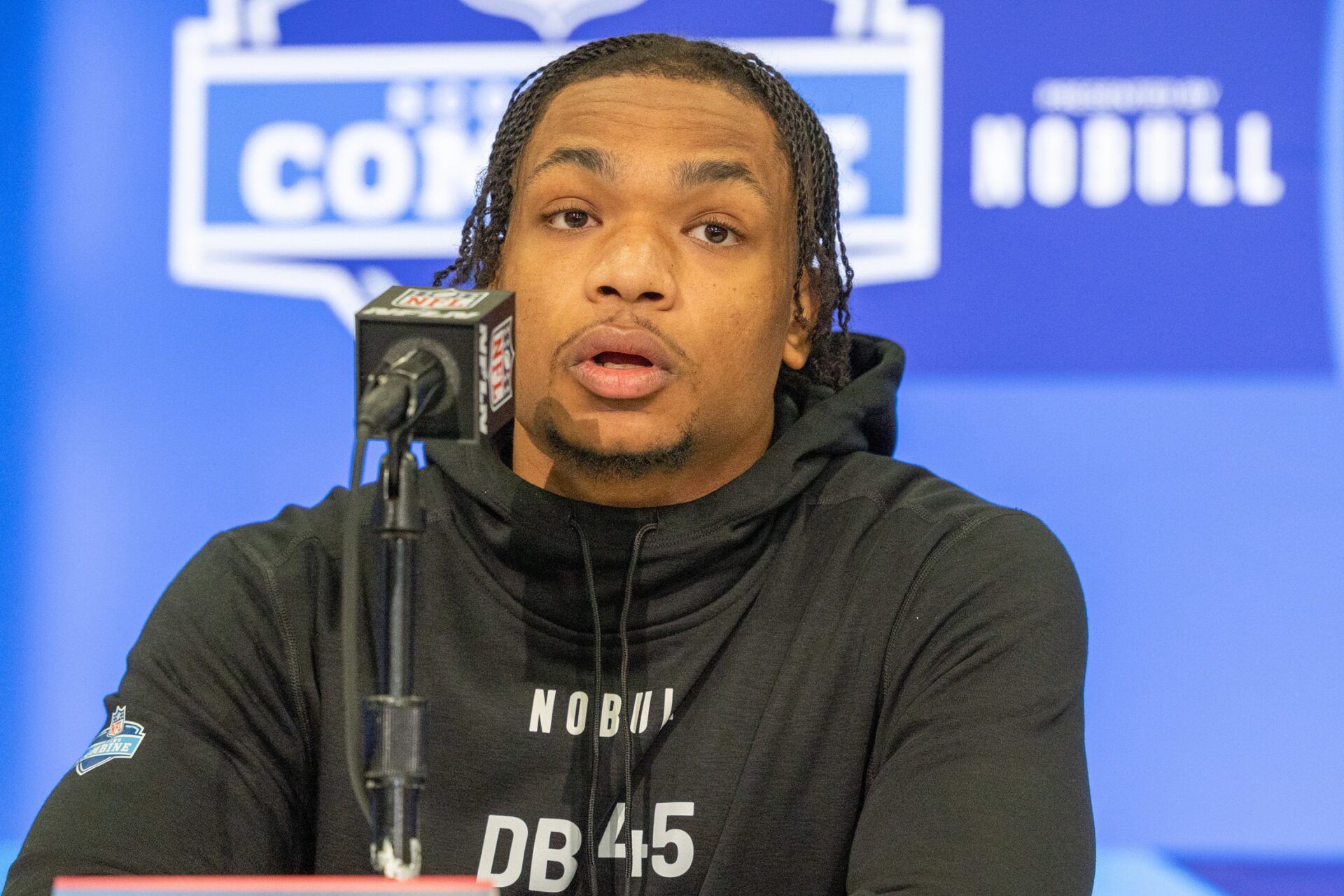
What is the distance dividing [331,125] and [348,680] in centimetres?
190

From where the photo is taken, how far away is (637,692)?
5.76ft

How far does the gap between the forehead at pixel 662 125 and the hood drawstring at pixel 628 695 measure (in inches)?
18.1

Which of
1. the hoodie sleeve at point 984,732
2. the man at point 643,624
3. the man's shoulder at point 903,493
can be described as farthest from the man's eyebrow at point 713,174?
the hoodie sleeve at point 984,732

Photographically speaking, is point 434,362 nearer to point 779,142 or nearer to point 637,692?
point 637,692

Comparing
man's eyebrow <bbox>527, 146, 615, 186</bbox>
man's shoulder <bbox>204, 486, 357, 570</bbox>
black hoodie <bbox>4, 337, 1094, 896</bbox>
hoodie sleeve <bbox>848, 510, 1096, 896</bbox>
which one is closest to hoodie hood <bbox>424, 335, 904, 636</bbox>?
black hoodie <bbox>4, 337, 1094, 896</bbox>

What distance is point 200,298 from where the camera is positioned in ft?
9.29

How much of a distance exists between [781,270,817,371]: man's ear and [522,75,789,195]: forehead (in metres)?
0.18

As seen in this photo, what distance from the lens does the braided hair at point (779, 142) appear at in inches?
80.0

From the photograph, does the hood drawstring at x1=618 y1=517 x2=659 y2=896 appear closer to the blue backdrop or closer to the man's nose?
the man's nose

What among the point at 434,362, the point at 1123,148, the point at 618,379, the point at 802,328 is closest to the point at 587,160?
the point at 618,379

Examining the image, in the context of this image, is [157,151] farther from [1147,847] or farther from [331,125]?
[1147,847]

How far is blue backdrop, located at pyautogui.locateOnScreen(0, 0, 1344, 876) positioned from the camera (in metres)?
2.55

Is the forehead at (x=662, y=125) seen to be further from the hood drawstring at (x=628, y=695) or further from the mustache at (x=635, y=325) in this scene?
the hood drawstring at (x=628, y=695)

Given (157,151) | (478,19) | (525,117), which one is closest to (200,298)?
(157,151)
